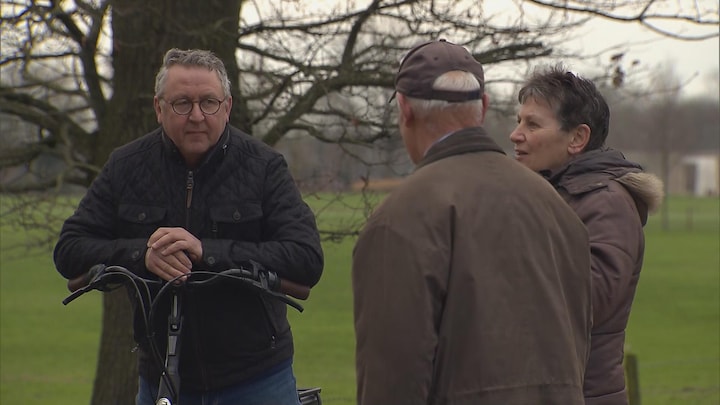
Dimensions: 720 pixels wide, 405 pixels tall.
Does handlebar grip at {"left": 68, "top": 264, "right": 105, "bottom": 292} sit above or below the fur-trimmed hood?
below

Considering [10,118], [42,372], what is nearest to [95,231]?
[10,118]

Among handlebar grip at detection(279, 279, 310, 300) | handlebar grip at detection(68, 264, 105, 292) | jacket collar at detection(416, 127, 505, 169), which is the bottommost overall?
handlebar grip at detection(279, 279, 310, 300)

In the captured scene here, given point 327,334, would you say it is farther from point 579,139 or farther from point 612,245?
point 612,245

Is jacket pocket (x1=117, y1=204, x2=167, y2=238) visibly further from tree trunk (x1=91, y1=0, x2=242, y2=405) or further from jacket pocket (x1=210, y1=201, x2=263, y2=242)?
tree trunk (x1=91, y1=0, x2=242, y2=405)

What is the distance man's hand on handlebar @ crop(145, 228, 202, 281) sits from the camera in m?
3.60

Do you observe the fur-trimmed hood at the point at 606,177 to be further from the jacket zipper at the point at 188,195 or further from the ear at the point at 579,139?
the jacket zipper at the point at 188,195

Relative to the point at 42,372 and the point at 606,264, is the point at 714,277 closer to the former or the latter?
the point at 42,372

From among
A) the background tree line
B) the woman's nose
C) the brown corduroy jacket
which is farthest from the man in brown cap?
the background tree line

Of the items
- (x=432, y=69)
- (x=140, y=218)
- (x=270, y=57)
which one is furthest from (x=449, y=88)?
(x=270, y=57)

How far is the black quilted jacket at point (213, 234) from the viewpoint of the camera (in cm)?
377

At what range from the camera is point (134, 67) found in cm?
848

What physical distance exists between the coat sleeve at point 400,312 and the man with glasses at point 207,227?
1.07 meters

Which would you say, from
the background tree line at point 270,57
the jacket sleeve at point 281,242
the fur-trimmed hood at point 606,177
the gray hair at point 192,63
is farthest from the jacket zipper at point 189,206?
the background tree line at point 270,57

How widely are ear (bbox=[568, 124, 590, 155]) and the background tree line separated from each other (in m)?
4.36
